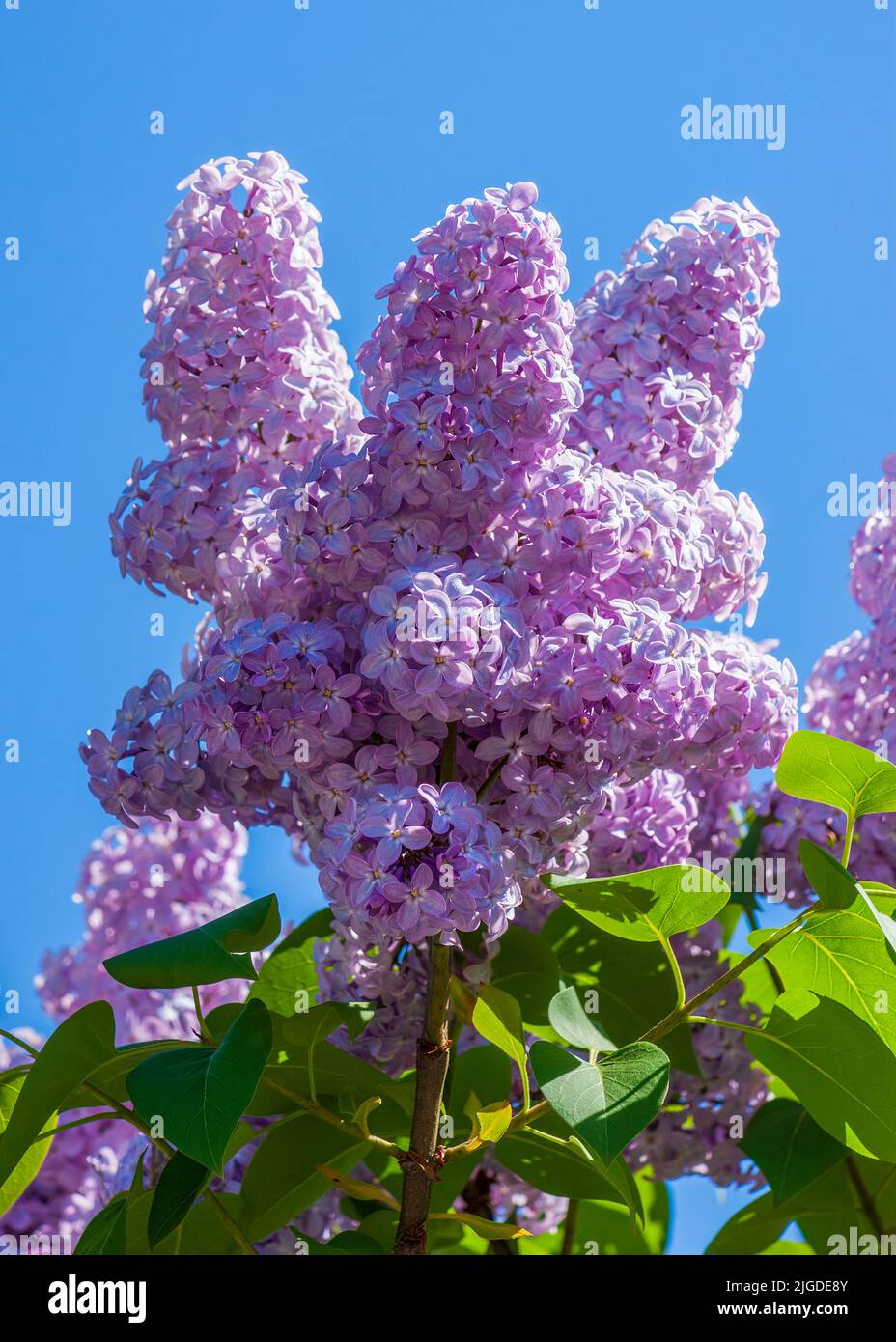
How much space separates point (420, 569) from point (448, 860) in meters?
0.12

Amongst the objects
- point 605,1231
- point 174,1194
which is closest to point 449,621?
point 174,1194

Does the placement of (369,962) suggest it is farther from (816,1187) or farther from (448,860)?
(816,1187)

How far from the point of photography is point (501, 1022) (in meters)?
0.58

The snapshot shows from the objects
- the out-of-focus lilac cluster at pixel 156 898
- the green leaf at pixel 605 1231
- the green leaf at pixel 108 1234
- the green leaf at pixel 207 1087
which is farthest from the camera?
the out-of-focus lilac cluster at pixel 156 898

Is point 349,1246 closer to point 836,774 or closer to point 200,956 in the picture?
point 200,956

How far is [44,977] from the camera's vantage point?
4.23 feet

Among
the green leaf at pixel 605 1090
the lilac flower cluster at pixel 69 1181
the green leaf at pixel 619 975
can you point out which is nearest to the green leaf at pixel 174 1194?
the green leaf at pixel 605 1090

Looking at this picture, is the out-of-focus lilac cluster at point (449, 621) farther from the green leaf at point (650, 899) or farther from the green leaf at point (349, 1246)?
the green leaf at point (349, 1246)

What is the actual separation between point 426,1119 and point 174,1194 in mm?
109

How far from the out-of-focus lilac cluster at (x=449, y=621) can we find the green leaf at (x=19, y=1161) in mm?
147

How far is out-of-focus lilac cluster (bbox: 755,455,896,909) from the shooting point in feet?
2.61

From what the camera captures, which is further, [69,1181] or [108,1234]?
[69,1181]

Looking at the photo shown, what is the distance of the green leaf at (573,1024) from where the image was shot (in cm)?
59

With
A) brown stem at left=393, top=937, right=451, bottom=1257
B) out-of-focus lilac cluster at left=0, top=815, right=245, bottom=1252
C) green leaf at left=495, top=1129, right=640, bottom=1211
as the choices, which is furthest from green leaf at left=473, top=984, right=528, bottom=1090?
out-of-focus lilac cluster at left=0, top=815, right=245, bottom=1252
